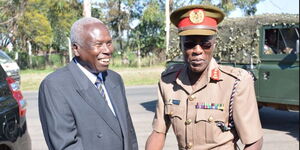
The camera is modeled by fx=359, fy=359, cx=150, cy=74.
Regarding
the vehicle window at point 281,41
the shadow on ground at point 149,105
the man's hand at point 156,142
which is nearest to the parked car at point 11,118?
the man's hand at point 156,142

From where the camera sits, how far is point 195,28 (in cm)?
189

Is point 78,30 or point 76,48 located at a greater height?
point 78,30

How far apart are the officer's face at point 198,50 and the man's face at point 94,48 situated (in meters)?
0.51

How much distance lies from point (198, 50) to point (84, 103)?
0.72m

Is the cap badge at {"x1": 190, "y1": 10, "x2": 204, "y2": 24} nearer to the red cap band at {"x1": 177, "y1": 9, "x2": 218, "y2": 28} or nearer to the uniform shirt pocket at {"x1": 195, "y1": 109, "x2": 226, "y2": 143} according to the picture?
the red cap band at {"x1": 177, "y1": 9, "x2": 218, "y2": 28}

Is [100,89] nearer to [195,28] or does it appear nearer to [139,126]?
[195,28]

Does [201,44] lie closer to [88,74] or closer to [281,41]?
[88,74]

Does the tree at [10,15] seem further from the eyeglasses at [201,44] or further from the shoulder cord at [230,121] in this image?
the shoulder cord at [230,121]

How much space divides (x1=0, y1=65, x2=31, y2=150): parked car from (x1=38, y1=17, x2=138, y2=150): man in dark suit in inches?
48.6

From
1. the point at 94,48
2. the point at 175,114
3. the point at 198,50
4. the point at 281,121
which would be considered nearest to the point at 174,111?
the point at 175,114

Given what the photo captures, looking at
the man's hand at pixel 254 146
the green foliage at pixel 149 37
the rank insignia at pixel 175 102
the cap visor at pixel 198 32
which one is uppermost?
the green foliage at pixel 149 37

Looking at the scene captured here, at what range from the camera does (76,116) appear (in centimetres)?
201

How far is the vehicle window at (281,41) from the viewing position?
6328 millimetres

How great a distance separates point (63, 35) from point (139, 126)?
26.5 m
